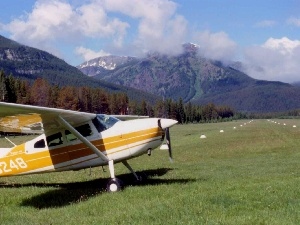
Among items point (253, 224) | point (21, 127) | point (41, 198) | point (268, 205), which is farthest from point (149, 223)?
point (21, 127)

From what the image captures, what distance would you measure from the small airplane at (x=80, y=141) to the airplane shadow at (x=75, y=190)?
86cm

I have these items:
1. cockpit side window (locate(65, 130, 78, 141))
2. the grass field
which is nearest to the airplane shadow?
the grass field

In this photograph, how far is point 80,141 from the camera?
1522cm

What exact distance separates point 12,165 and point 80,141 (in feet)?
9.85

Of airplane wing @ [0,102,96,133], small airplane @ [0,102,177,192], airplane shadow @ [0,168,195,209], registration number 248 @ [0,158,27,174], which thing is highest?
airplane wing @ [0,102,96,133]

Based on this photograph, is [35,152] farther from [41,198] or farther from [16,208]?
[16,208]

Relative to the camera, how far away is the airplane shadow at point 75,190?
43.2 ft

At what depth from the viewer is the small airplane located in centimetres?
1461

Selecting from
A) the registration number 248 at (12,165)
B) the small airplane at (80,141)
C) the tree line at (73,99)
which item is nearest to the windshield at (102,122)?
the small airplane at (80,141)

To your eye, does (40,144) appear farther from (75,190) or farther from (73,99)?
(73,99)

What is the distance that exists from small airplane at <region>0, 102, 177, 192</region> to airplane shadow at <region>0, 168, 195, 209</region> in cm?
86

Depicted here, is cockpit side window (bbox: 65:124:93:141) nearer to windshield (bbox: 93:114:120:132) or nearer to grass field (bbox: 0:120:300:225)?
windshield (bbox: 93:114:120:132)

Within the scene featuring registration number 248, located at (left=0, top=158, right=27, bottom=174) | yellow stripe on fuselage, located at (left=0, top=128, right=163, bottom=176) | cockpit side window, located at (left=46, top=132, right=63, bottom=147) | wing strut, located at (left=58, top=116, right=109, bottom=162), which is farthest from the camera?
registration number 248, located at (left=0, top=158, right=27, bottom=174)

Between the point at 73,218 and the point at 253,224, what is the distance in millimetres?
4270
